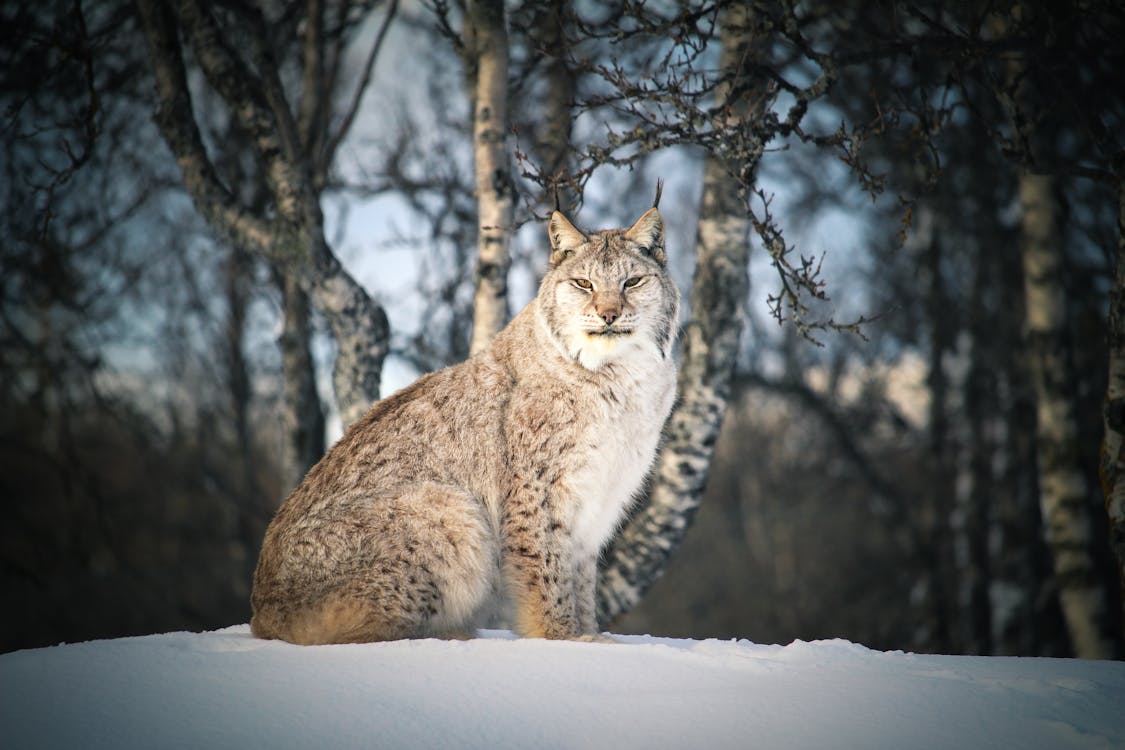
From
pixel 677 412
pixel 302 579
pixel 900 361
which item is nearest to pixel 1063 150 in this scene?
pixel 900 361

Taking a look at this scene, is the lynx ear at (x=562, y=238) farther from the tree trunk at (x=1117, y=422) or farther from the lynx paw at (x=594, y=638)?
the tree trunk at (x=1117, y=422)

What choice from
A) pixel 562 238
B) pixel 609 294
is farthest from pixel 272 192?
pixel 609 294

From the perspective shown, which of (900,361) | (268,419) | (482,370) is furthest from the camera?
(268,419)

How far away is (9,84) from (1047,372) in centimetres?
Answer: 931

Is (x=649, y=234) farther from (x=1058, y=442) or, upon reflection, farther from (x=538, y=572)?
(x=1058, y=442)

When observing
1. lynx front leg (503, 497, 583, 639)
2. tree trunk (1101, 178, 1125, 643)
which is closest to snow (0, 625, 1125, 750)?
lynx front leg (503, 497, 583, 639)

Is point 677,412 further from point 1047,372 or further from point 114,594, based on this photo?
point 114,594

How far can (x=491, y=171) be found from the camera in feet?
21.7

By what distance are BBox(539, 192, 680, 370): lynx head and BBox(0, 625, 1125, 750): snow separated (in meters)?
1.66

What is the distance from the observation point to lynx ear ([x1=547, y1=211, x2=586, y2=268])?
5129mm

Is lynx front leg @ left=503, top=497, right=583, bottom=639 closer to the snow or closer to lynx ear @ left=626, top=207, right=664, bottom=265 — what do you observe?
the snow

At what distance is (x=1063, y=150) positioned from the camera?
11.7 m

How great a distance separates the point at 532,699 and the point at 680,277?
14.1 meters

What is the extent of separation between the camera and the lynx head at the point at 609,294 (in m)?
4.87
